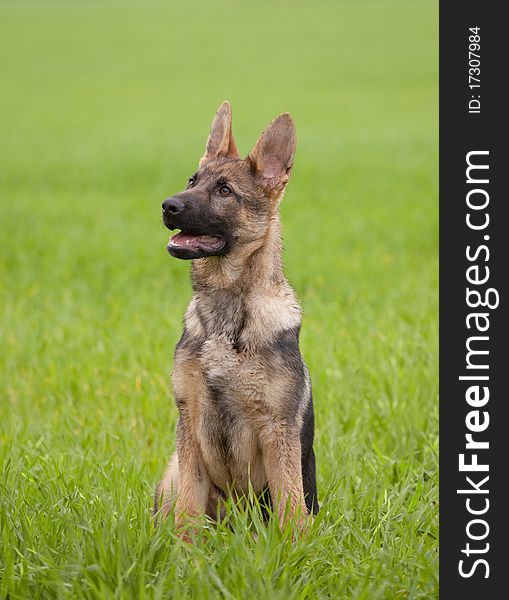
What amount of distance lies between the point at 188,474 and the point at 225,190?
44.2 inches

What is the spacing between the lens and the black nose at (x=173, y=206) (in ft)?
10.4

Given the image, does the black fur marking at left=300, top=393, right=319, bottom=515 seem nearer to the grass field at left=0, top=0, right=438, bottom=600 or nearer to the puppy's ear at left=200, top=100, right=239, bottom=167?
the grass field at left=0, top=0, right=438, bottom=600

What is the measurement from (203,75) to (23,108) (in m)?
9.35

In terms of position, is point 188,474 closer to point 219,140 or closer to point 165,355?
point 219,140

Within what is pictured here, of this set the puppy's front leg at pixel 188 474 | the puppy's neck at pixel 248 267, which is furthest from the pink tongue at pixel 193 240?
the puppy's front leg at pixel 188 474

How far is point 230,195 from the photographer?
3412mm

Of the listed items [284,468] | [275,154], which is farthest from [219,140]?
[284,468]

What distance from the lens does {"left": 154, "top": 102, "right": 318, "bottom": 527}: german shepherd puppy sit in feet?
11.0

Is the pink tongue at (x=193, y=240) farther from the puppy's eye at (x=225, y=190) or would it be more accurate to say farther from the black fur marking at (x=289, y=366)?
the black fur marking at (x=289, y=366)

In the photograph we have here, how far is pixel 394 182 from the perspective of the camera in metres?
14.5

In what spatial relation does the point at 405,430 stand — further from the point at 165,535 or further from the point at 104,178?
the point at 104,178

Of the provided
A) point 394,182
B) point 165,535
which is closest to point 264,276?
point 165,535

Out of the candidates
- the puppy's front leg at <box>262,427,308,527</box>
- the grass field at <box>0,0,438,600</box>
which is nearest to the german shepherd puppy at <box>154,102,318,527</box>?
the puppy's front leg at <box>262,427,308,527</box>

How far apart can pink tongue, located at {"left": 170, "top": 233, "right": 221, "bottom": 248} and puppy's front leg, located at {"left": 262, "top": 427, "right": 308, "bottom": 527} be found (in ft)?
2.45
